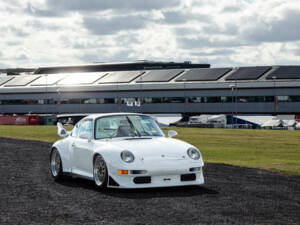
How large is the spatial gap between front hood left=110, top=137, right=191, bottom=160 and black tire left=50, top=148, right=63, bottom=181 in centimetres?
203

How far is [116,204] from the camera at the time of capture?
930 cm

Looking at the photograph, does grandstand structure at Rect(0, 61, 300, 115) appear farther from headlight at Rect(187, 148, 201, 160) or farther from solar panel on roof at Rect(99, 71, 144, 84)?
headlight at Rect(187, 148, 201, 160)

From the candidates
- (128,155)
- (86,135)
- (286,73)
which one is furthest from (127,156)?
(286,73)

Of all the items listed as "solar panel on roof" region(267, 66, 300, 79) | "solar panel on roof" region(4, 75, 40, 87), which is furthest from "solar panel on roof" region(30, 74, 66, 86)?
"solar panel on roof" region(267, 66, 300, 79)

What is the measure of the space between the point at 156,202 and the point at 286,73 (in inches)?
3166

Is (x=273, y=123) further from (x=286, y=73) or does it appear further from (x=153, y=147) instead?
(x=153, y=147)

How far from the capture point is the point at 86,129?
12.4 m

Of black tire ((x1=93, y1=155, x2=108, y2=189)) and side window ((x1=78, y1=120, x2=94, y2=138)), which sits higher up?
side window ((x1=78, y1=120, x2=94, y2=138))

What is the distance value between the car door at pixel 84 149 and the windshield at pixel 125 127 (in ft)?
0.73

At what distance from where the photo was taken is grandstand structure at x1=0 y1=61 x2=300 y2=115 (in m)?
86.9

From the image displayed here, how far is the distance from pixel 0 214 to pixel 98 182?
112 inches

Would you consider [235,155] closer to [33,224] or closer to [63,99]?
[33,224]

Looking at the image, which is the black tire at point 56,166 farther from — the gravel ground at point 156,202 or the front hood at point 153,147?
the front hood at point 153,147

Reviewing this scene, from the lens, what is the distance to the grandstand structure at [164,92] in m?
86.9
